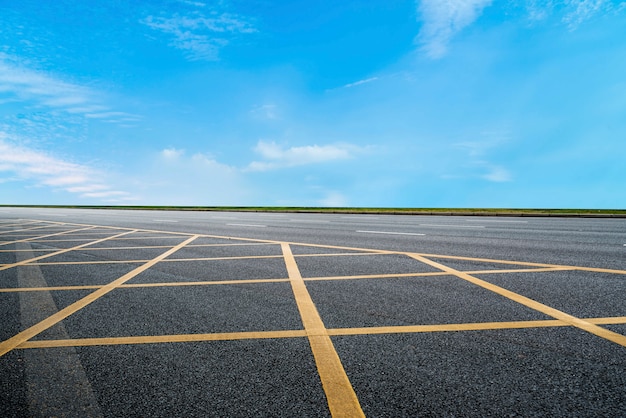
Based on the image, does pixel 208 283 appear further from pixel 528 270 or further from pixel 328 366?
pixel 528 270

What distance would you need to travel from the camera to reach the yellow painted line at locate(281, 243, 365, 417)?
204 centimetres

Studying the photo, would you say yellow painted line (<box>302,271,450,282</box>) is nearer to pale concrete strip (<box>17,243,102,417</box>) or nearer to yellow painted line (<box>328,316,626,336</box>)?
yellow painted line (<box>328,316,626,336</box>)

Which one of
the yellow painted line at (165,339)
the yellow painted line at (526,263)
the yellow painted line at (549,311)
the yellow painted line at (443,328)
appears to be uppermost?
the yellow painted line at (526,263)

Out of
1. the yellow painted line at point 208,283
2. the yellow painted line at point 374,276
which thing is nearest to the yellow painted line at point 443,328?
the yellow painted line at point 374,276

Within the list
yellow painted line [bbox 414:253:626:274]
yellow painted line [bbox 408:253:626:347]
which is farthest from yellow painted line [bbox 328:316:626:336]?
yellow painted line [bbox 414:253:626:274]

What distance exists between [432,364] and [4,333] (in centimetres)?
382

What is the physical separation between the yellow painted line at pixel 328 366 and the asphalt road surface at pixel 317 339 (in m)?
0.01

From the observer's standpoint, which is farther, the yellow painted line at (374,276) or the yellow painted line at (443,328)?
the yellow painted line at (374,276)

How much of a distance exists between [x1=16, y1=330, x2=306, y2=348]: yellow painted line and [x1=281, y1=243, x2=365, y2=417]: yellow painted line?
18cm

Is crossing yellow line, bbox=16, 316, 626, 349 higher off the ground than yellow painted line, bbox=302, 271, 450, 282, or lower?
lower

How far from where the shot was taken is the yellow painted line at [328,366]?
204cm

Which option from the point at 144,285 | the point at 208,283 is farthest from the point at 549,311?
the point at 144,285

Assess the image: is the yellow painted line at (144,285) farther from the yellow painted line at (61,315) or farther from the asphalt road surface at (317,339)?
the yellow painted line at (61,315)

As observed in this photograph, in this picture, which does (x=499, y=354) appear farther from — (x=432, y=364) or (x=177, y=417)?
(x=177, y=417)
